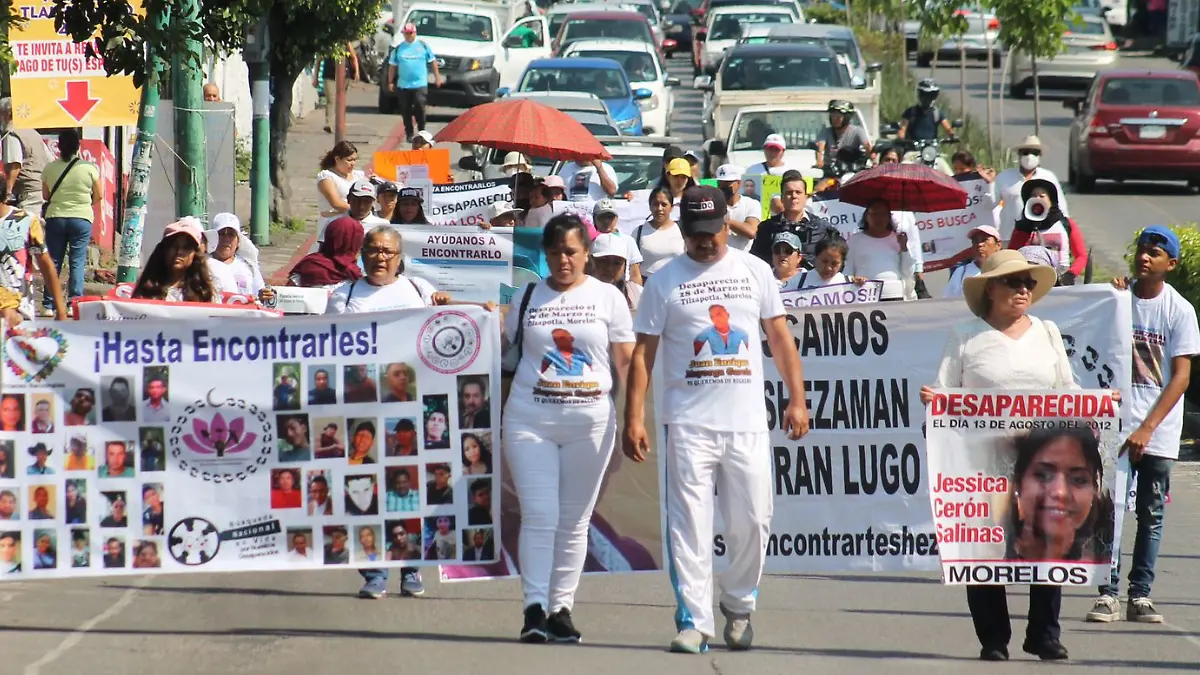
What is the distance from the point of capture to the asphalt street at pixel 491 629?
25.2ft

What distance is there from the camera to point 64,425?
8.27m

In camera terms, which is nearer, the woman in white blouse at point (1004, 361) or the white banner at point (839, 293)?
the woman in white blouse at point (1004, 361)

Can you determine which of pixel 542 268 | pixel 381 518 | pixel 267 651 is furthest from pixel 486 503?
pixel 542 268

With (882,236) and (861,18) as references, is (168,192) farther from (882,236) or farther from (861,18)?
(861,18)

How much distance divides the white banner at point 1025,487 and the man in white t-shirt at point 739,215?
20.7ft

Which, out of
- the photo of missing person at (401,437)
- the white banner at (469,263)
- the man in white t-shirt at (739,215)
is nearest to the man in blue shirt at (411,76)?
the man in white t-shirt at (739,215)

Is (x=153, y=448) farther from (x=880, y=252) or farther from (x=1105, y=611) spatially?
(x=880, y=252)

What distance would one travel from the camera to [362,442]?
27.5 ft

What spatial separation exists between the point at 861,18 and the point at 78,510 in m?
46.6

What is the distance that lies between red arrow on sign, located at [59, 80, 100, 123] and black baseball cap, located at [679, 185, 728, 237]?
952 centimetres

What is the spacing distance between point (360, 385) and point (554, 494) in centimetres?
104

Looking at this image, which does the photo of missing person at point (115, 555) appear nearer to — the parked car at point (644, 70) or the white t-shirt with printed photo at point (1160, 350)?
the white t-shirt with printed photo at point (1160, 350)

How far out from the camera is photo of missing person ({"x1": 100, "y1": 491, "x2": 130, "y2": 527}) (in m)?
8.23

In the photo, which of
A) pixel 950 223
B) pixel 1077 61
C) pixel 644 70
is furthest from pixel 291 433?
pixel 1077 61
